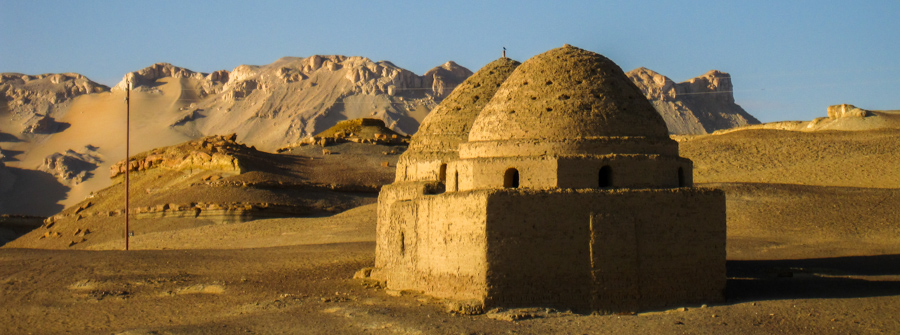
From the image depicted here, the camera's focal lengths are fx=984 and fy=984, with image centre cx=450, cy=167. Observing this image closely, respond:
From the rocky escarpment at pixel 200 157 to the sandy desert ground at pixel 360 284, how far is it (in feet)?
26.3

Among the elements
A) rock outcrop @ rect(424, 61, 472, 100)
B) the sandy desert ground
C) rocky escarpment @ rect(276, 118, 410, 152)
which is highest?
rock outcrop @ rect(424, 61, 472, 100)

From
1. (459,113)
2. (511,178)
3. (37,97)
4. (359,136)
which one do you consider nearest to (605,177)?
(511,178)

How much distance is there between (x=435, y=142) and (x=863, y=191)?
18416mm

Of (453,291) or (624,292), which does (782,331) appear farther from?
(453,291)

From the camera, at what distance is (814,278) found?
58.5 ft

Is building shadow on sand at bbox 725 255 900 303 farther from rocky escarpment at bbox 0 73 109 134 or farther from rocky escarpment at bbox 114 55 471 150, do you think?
rocky escarpment at bbox 0 73 109 134

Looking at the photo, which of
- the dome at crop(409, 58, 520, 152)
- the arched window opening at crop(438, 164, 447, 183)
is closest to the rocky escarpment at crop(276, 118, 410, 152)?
the dome at crop(409, 58, 520, 152)

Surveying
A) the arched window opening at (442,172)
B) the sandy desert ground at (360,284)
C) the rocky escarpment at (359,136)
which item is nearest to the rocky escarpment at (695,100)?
the rocky escarpment at (359,136)

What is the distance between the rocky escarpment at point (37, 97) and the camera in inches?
4082

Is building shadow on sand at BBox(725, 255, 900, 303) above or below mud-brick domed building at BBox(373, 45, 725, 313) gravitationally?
below

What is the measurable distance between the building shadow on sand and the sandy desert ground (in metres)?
0.03

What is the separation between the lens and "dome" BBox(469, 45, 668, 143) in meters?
15.3

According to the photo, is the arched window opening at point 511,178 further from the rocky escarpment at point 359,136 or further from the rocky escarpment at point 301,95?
the rocky escarpment at point 301,95

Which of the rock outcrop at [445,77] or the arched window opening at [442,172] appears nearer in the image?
the arched window opening at [442,172]
